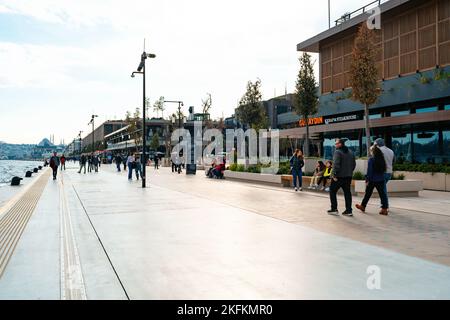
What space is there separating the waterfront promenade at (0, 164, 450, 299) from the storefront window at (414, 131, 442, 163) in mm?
14804

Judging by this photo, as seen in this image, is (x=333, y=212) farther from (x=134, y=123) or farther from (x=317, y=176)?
(x=134, y=123)

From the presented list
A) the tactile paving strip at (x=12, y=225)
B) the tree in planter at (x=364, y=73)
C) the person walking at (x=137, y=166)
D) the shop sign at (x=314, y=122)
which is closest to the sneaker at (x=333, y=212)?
the tactile paving strip at (x=12, y=225)

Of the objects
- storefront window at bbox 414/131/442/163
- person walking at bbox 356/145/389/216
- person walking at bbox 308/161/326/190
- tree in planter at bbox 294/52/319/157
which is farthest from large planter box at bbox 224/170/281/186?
storefront window at bbox 414/131/442/163

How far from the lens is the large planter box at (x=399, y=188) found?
14266mm

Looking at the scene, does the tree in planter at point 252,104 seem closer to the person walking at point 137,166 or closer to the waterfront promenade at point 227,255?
the person walking at point 137,166

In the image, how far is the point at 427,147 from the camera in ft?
80.0

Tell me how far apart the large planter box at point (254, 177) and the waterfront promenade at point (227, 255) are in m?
9.07

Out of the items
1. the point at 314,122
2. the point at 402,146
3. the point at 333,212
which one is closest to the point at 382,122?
the point at 402,146

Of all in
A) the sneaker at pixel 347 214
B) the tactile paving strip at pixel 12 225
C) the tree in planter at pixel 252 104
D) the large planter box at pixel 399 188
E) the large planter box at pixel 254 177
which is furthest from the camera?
the tree in planter at pixel 252 104

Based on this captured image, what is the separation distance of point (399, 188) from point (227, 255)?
10.3 meters

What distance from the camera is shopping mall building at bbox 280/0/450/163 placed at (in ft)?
77.2

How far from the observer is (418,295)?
418cm
